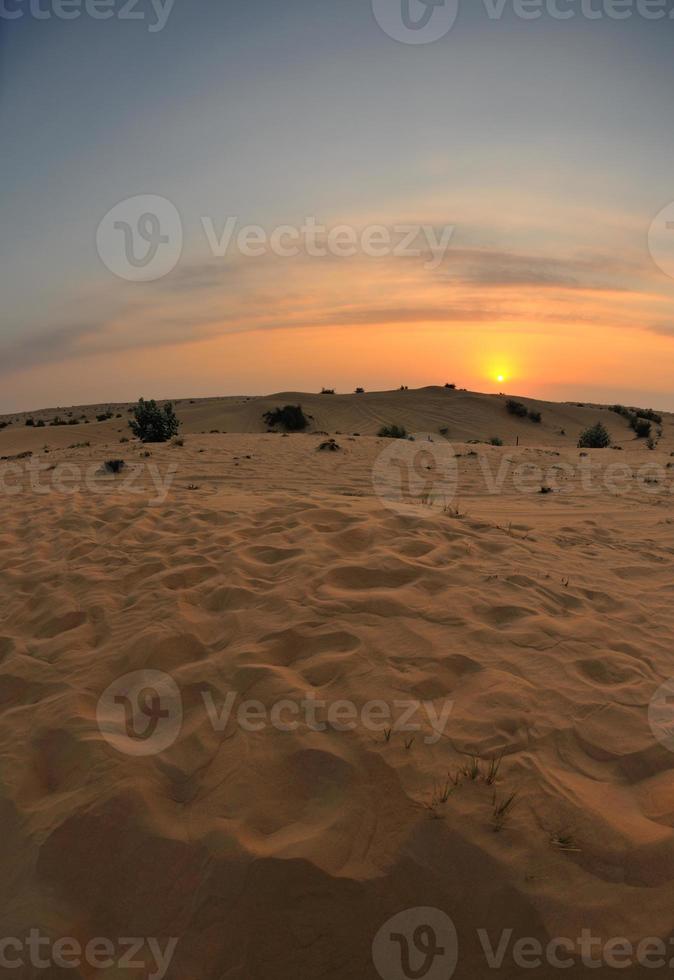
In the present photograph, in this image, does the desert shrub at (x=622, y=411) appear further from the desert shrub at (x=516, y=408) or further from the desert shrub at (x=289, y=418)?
the desert shrub at (x=289, y=418)

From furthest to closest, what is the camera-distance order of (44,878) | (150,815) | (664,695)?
(664,695), (150,815), (44,878)

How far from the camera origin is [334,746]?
2.49m

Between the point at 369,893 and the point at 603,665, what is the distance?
2.03 m

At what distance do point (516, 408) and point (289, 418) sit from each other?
40.7 feet

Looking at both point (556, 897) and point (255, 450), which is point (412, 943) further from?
point (255, 450)

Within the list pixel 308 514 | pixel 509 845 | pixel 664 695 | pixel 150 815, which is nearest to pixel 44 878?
pixel 150 815

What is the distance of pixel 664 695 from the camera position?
116 inches

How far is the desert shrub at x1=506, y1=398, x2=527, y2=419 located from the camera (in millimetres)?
28734

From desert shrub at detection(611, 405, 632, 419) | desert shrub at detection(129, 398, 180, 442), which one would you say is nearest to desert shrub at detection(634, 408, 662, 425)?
desert shrub at detection(611, 405, 632, 419)

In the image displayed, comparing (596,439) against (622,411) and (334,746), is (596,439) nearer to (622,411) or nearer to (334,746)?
(622,411)

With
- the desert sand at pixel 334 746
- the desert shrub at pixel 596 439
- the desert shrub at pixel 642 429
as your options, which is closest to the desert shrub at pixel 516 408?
the desert shrub at pixel 642 429

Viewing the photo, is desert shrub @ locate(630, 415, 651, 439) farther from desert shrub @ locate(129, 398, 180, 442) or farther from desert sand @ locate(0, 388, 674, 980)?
desert sand @ locate(0, 388, 674, 980)

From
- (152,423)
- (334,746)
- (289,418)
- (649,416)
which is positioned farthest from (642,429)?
(334,746)

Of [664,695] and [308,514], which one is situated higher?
[308,514]
